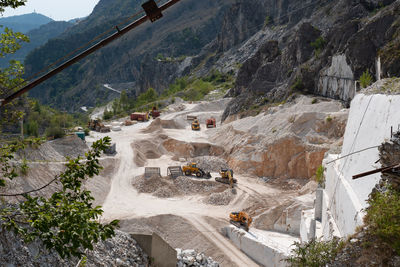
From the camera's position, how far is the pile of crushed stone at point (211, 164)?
33000mm

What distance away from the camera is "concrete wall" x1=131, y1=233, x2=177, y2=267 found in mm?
13398

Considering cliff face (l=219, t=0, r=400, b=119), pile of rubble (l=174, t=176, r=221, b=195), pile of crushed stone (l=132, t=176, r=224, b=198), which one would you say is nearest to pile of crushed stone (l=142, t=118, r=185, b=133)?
cliff face (l=219, t=0, r=400, b=119)

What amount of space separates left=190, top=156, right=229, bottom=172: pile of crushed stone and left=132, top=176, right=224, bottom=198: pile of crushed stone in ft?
10.8

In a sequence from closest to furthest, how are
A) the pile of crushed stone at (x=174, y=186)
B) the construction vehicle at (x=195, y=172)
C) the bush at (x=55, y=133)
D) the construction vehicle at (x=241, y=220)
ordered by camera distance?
the construction vehicle at (x=241, y=220)
the pile of crushed stone at (x=174, y=186)
the construction vehicle at (x=195, y=172)
the bush at (x=55, y=133)

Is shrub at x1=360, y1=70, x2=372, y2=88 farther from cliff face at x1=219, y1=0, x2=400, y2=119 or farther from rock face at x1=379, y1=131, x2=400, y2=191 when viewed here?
rock face at x1=379, y1=131, x2=400, y2=191

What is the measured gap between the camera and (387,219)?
7.04 m

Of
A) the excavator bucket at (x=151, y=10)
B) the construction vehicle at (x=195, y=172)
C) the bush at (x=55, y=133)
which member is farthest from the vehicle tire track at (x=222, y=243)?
the bush at (x=55, y=133)

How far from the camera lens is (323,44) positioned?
151ft

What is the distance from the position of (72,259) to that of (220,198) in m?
16.4

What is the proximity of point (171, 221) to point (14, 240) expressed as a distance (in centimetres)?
1333

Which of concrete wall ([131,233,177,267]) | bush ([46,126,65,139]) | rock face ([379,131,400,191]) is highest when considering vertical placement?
bush ([46,126,65,139])

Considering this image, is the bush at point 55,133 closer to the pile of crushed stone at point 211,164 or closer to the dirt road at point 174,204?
the dirt road at point 174,204

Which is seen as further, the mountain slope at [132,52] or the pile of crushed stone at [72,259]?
the mountain slope at [132,52]

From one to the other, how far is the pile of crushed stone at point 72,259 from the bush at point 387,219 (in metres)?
7.34
